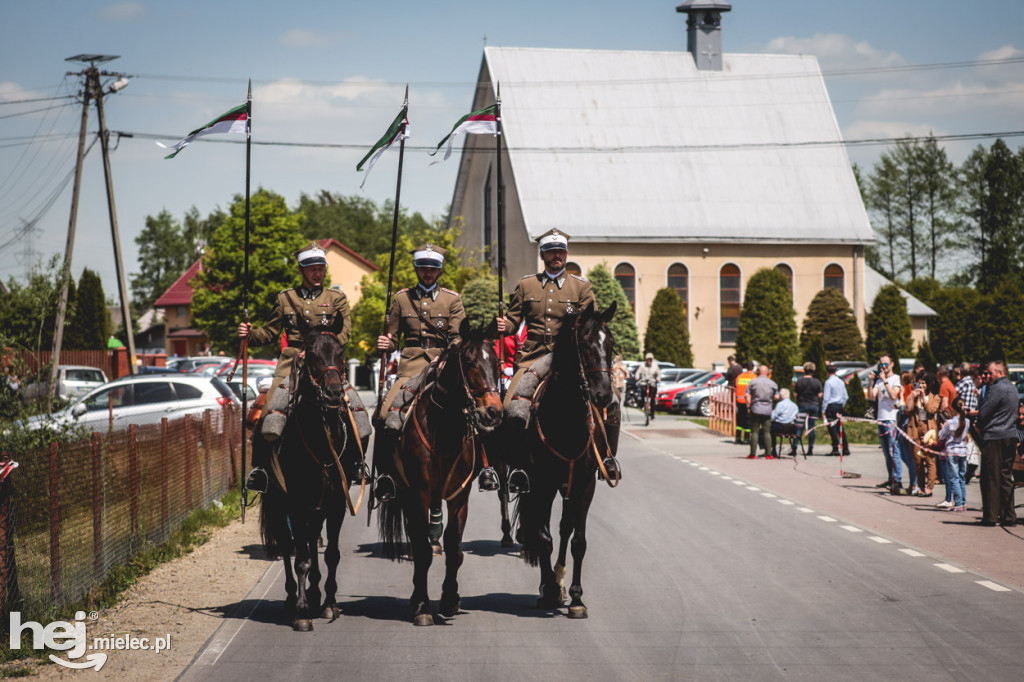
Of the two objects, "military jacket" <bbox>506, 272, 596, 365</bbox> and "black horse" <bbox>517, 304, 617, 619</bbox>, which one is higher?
"military jacket" <bbox>506, 272, 596, 365</bbox>

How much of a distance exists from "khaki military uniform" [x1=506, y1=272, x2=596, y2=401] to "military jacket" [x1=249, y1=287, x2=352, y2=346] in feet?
5.16

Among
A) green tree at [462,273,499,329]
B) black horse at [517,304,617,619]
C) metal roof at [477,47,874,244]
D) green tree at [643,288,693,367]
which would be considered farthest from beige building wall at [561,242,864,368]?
black horse at [517,304,617,619]

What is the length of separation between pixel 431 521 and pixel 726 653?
2.55m

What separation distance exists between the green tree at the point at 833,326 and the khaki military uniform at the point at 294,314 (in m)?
48.2

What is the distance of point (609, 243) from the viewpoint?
191 feet

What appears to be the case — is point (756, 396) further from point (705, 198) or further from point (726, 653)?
point (705, 198)

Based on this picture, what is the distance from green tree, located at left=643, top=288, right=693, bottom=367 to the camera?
55.6m

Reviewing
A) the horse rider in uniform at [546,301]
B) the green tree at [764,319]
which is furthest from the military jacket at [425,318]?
the green tree at [764,319]

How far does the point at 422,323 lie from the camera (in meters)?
10.4

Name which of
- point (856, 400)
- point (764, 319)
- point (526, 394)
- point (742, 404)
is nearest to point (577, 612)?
point (526, 394)

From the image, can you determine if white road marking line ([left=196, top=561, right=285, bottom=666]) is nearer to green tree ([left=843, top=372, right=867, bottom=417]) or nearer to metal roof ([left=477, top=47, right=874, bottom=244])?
green tree ([left=843, top=372, right=867, bottom=417])

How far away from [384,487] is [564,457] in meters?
1.49

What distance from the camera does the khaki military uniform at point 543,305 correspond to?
10.5 meters

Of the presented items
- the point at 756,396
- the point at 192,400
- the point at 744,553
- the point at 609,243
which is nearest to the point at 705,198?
the point at 609,243
